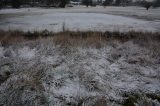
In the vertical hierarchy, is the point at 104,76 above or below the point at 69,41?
below

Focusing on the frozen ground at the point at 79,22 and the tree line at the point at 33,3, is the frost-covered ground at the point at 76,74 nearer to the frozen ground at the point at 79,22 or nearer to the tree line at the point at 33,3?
the frozen ground at the point at 79,22

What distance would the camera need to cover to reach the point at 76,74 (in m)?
5.79

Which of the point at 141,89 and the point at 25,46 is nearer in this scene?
the point at 141,89

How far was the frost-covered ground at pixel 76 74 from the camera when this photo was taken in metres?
4.70

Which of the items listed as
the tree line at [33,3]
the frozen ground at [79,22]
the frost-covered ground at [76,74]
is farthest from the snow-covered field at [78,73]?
the tree line at [33,3]

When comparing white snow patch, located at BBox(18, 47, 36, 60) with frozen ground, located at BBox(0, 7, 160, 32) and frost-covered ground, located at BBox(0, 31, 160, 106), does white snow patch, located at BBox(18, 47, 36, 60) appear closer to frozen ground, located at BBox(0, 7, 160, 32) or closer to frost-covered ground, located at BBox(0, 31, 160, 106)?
frost-covered ground, located at BBox(0, 31, 160, 106)

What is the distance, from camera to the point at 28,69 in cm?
590

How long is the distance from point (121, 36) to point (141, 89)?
6702 millimetres

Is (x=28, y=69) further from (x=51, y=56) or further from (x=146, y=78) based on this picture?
(x=146, y=78)

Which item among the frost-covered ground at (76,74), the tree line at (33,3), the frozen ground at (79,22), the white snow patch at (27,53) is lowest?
the frost-covered ground at (76,74)

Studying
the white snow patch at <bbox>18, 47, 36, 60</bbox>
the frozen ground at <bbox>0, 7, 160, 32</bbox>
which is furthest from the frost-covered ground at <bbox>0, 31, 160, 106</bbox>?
the frozen ground at <bbox>0, 7, 160, 32</bbox>

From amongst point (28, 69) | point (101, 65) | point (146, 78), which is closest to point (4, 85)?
point (28, 69)

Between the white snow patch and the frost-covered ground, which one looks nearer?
the frost-covered ground

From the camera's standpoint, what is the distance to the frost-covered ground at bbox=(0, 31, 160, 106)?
4695 mm
